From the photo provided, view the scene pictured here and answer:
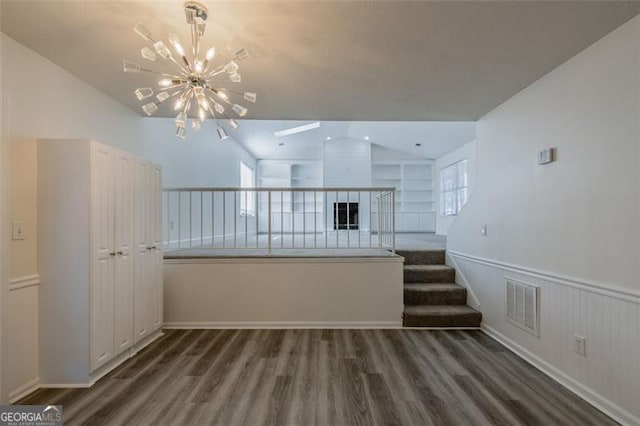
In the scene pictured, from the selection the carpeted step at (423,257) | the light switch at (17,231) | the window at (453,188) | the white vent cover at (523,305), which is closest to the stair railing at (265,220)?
the carpeted step at (423,257)

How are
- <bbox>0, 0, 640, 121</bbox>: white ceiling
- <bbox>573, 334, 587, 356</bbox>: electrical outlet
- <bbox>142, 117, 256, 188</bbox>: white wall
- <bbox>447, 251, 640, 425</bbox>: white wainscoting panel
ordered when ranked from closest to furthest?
<bbox>0, 0, 640, 121</bbox>: white ceiling → <bbox>447, 251, 640, 425</bbox>: white wainscoting panel → <bbox>573, 334, 587, 356</bbox>: electrical outlet → <bbox>142, 117, 256, 188</bbox>: white wall

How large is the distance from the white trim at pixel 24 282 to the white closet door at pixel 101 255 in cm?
37

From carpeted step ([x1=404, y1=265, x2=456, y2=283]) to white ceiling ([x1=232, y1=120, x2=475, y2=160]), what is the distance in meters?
3.44

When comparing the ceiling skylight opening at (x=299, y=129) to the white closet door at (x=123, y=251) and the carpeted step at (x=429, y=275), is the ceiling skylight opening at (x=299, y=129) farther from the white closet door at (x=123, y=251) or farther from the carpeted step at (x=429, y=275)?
the white closet door at (x=123, y=251)

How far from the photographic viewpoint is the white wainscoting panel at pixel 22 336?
2.05 metres

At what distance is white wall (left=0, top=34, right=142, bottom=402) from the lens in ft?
6.75

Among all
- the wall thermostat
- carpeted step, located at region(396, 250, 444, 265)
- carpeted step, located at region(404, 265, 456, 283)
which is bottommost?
carpeted step, located at region(404, 265, 456, 283)

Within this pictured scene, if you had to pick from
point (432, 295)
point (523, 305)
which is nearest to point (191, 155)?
point (432, 295)

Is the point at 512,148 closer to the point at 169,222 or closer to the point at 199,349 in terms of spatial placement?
the point at 199,349

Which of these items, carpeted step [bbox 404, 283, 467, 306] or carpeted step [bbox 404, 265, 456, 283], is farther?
carpeted step [bbox 404, 265, 456, 283]

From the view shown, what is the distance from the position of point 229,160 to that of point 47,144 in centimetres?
494

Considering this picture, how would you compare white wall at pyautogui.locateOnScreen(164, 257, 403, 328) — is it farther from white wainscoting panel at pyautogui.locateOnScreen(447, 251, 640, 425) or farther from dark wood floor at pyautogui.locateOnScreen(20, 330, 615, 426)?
white wainscoting panel at pyautogui.locateOnScreen(447, 251, 640, 425)

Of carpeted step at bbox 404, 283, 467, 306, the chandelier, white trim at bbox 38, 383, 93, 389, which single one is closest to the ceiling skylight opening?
carpeted step at bbox 404, 283, 467, 306

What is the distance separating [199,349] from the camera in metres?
2.94
